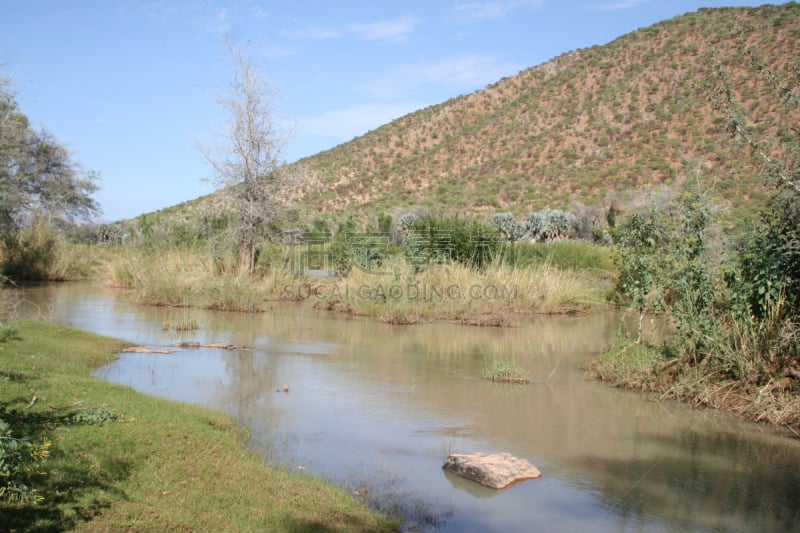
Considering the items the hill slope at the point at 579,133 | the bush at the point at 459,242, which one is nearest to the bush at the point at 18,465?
the bush at the point at 459,242

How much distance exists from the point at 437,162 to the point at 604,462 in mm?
52087

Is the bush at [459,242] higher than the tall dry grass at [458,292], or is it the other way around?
the bush at [459,242]

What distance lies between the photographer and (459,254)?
22.2m

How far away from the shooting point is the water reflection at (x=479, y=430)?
5887 mm

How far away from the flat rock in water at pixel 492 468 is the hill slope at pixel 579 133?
33.4 meters

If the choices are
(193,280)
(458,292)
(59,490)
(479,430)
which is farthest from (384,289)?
(59,490)

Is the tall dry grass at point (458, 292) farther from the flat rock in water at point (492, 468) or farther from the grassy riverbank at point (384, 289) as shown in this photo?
the flat rock in water at point (492, 468)

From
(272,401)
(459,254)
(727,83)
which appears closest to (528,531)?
(272,401)

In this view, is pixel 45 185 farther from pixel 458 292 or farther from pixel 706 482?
pixel 706 482

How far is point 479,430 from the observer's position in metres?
8.02

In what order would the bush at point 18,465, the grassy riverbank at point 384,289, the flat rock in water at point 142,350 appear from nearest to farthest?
1. the bush at point 18,465
2. the flat rock in water at point 142,350
3. the grassy riverbank at point 384,289

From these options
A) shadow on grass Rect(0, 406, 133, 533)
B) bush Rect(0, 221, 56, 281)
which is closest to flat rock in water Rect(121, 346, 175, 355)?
shadow on grass Rect(0, 406, 133, 533)

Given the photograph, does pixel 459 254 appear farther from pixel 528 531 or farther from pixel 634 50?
pixel 634 50

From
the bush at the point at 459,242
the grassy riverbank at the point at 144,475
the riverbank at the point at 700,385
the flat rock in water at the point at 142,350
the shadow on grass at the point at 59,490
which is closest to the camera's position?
the shadow on grass at the point at 59,490
